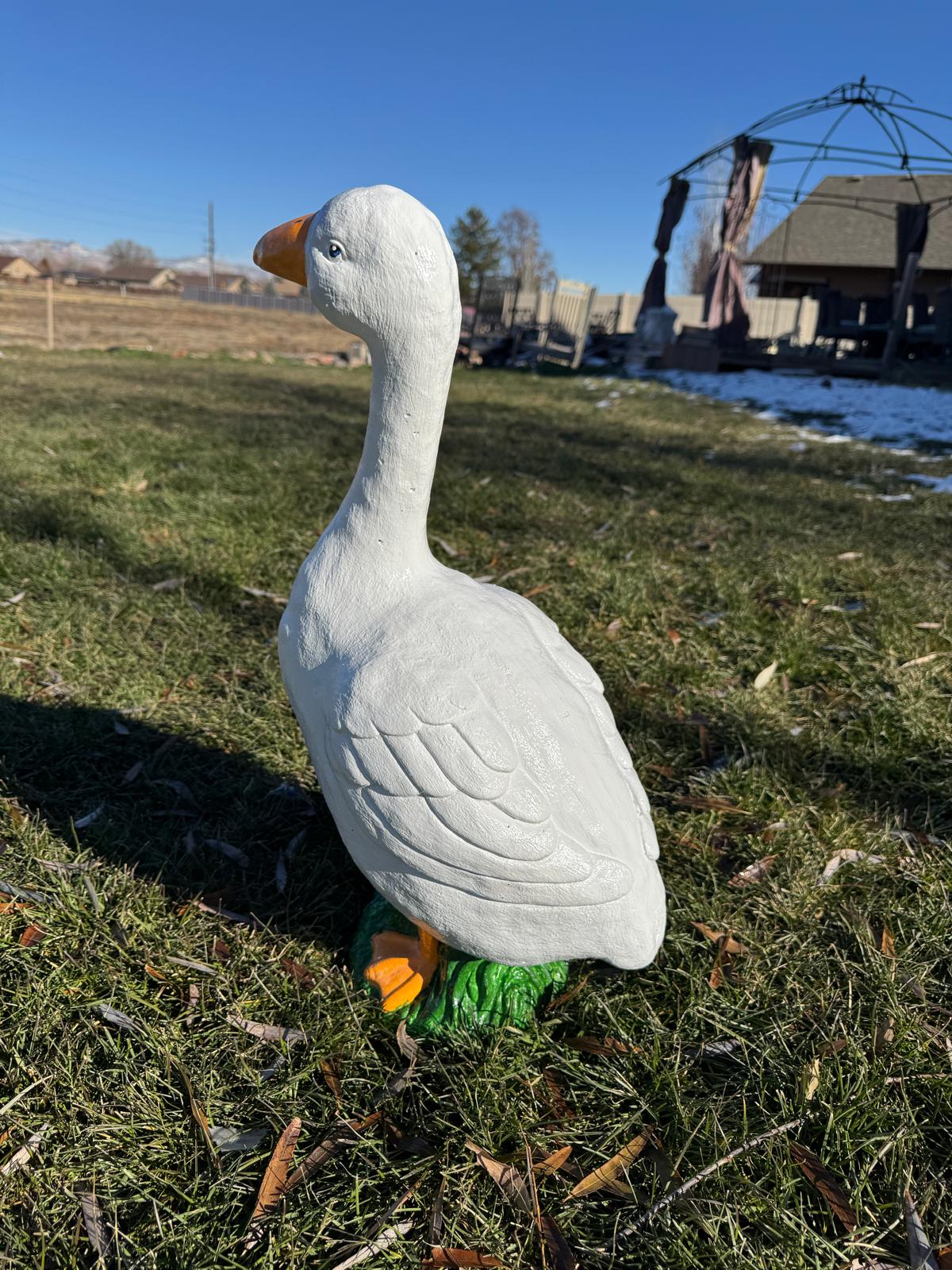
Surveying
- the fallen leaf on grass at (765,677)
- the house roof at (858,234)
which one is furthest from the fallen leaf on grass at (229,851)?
the house roof at (858,234)

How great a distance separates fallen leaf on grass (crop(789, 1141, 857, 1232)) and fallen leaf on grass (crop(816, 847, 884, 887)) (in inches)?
34.2

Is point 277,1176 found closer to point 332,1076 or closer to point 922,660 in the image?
point 332,1076

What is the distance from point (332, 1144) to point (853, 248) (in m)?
24.2

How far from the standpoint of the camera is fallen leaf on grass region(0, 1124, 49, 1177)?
1368mm

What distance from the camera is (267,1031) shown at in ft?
5.49

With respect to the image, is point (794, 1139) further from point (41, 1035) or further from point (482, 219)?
point (482, 219)

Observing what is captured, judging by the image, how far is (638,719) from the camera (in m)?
2.98

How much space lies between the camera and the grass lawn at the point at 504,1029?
1.38m

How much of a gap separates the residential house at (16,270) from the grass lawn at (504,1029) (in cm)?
5461

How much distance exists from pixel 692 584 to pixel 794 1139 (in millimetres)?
2956

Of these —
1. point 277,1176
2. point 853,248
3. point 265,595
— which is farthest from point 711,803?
point 853,248

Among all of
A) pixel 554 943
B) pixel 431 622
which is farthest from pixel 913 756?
pixel 431 622

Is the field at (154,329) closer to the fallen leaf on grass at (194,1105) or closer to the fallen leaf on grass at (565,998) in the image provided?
the fallen leaf on grass at (194,1105)

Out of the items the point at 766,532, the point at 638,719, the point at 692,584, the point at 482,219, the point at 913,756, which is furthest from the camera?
the point at 482,219
